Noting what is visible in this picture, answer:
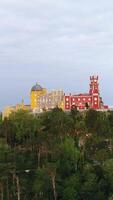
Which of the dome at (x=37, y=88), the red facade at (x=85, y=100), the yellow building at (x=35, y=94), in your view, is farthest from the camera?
the dome at (x=37, y=88)

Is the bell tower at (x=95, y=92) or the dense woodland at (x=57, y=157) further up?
the bell tower at (x=95, y=92)

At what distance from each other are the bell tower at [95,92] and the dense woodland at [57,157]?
49.4 feet

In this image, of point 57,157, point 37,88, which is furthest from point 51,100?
point 57,157

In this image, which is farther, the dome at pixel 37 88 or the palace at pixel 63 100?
the dome at pixel 37 88

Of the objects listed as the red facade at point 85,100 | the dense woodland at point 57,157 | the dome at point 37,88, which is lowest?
the dense woodland at point 57,157

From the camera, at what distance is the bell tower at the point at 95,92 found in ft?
307

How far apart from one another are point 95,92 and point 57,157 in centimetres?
2898

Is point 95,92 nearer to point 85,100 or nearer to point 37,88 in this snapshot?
point 85,100

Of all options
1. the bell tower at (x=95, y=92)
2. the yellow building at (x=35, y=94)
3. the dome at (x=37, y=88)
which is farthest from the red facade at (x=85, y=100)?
the dome at (x=37, y=88)

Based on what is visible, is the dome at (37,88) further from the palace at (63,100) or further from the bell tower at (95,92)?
the bell tower at (95,92)

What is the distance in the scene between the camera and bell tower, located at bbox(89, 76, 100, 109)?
307 ft

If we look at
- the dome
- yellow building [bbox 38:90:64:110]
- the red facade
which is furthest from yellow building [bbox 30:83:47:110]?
the red facade

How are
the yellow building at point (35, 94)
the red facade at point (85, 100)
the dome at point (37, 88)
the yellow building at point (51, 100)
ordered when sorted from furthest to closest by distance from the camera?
the dome at point (37, 88) → the yellow building at point (35, 94) → the yellow building at point (51, 100) → the red facade at point (85, 100)

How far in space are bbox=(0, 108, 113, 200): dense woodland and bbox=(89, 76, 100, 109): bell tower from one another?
49.4 feet
